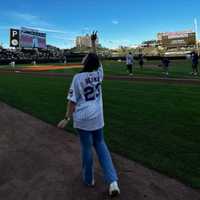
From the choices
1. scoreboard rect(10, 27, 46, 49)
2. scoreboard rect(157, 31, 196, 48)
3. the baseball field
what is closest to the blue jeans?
the baseball field

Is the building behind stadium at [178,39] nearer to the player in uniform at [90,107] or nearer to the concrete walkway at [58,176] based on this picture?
the concrete walkway at [58,176]

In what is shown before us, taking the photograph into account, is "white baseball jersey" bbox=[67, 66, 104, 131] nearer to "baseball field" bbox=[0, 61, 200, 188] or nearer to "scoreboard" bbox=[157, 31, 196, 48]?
"baseball field" bbox=[0, 61, 200, 188]

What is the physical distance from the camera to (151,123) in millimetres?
7535

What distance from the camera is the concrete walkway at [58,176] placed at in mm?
3988

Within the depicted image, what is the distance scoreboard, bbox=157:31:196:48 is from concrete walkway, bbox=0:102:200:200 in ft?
390

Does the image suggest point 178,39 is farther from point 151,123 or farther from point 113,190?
point 113,190

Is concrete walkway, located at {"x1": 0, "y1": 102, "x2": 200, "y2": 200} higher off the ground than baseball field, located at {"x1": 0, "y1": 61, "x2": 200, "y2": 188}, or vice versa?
baseball field, located at {"x1": 0, "y1": 61, "x2": 200, "y2": 188}

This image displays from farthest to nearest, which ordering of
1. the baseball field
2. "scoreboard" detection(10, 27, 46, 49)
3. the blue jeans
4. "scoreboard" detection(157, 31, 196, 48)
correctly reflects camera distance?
"scoreboard" detection(157, 31, 196, 48) < "scoreboard" detection(10, 27, 46, 49) < the baseball field < the blue jeans

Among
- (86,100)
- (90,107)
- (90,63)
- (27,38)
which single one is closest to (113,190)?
(90,107)

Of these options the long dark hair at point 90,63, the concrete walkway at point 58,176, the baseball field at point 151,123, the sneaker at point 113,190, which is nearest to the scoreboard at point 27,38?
the baseball field at point 151,123

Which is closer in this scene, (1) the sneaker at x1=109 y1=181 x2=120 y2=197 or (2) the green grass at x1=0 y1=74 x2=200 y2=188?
(1) the sneaker at x1=109 y1=181 x2=120 y2=197

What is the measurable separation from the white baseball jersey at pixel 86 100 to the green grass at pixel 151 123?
5.36 ft

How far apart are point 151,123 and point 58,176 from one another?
142 inches

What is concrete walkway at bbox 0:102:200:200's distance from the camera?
3.99m
